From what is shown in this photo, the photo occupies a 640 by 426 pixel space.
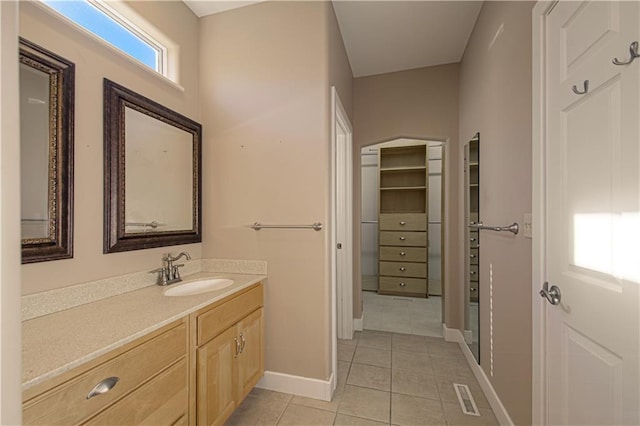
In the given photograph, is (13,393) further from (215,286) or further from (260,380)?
(260,380)

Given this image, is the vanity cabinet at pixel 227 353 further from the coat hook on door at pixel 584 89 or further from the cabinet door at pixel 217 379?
the coat hook on door at pixel 584 89

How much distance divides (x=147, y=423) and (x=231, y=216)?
125cm

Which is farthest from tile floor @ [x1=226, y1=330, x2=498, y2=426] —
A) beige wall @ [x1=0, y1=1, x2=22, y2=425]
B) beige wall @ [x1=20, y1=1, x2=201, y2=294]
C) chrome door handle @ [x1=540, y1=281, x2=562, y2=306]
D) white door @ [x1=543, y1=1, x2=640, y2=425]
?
beige wall @ [x1=0, y1=1, x2=22, y2=425]

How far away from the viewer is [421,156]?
13.8 feet

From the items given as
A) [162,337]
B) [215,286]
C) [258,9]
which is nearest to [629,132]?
[162,337]

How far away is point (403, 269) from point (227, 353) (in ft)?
10.5

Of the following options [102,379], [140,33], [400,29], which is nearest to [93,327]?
[102,379]

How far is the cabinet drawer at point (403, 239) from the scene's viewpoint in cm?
402

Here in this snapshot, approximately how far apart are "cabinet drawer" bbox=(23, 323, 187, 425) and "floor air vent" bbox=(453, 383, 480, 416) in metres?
1.79

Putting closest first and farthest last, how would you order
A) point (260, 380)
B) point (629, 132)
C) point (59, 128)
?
1. point (629, 132)
2. point (59, 128)
3. point (260, 380)

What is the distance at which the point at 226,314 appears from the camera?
1.47 meters

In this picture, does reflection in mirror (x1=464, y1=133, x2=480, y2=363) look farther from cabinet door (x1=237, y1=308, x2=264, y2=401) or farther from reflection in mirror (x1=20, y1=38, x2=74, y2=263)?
reflection in mirror (x1=20, y1=38, x2=74, y2=263)

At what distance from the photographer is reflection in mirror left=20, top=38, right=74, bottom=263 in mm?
1090

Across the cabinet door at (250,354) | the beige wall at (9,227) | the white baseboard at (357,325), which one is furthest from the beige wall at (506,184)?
the beige wall at (9,227)
